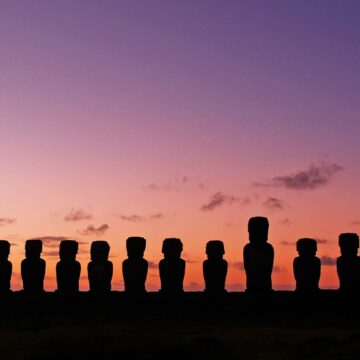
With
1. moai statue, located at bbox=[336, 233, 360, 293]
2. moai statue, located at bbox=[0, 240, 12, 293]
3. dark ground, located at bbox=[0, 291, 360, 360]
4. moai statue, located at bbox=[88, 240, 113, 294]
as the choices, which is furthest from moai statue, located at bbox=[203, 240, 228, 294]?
moai statue, located at bbox=[0, 240, 12, 293]

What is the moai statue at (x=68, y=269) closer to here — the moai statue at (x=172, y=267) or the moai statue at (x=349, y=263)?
the moai statue at (x=172, y=267)

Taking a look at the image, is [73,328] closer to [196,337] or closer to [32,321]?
[32,321]

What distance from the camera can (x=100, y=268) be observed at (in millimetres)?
21703

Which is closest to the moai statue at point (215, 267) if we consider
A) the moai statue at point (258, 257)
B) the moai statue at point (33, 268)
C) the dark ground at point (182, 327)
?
the dark ground at point (182, 327)

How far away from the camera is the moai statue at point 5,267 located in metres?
22.5

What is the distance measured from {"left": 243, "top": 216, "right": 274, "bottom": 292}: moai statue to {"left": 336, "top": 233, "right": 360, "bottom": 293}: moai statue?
1710mm

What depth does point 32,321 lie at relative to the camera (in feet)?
61.5

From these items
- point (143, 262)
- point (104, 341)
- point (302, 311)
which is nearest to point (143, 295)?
point (143, 262)

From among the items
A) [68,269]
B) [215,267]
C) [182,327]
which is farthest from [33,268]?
[182,327]

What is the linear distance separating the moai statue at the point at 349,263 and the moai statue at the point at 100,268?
19.8ft

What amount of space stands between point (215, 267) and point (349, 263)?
3334 millimetres

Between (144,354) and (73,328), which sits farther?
(73,328)

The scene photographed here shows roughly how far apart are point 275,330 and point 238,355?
250cm

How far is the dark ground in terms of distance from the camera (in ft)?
46.0
